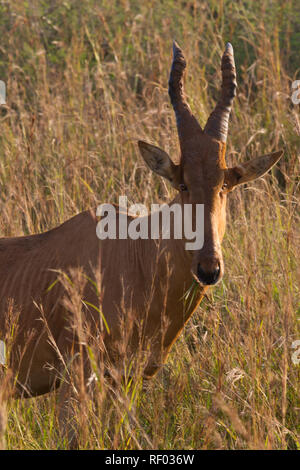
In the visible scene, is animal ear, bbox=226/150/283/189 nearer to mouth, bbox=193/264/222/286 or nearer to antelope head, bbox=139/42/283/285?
antelope head, bbox=139/42/283/285

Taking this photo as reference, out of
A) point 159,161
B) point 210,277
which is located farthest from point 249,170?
point 210,277

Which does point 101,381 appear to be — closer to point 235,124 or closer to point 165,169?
point 165,169

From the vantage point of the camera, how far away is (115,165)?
328 inches

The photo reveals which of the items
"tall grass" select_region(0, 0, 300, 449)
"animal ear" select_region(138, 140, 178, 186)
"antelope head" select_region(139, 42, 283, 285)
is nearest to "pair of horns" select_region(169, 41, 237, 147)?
"antelope head" select_region(139, 42, 283, 285)

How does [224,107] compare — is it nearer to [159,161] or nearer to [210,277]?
[159,161]

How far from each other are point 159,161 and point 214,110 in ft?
1.66

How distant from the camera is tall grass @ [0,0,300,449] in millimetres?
4539

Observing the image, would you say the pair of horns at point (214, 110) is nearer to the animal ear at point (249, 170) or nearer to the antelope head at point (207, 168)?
the antelope head at point (207, 168)

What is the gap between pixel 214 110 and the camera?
5.00 meters

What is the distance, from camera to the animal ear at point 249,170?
4.88 metres

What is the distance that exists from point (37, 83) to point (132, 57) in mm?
1312

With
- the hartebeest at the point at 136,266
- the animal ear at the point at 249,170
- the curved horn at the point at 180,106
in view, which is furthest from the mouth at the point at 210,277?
the curved horn at the point at 180,106

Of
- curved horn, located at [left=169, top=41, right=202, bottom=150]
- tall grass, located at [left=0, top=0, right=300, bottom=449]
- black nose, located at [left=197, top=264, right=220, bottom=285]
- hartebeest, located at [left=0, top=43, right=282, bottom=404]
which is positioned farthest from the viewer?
curved horn, located at [left=169, top=41, right=202, bottom=150]
